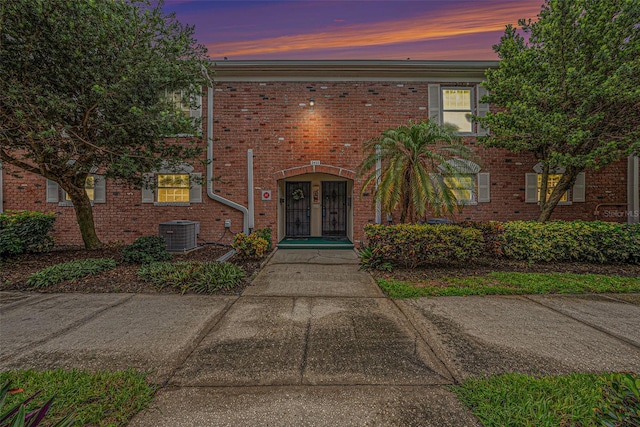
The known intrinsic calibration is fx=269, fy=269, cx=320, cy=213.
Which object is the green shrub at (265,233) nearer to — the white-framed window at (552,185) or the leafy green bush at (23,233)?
the leafy green bush at (23,233)

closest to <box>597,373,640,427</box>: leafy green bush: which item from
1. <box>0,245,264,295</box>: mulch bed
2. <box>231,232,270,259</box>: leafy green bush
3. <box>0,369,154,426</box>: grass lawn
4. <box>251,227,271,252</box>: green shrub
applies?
<box>0,369,154,426</box>: grass lawn

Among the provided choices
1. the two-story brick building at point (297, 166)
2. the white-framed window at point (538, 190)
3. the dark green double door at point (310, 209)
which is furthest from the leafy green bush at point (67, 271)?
the white-framed window at point (538, 190)

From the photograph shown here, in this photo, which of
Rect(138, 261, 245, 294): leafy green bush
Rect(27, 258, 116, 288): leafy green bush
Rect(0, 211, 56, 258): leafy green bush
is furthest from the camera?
Rect(0, 211, 56, 258): leafy green bush

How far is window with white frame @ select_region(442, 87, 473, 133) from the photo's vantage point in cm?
862

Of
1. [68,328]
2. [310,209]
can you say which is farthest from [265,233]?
[68,328]

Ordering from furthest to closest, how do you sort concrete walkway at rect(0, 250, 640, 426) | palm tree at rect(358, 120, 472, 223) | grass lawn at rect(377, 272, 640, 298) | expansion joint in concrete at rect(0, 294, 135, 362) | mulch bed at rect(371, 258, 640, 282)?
palm tree at rect(358, 120, 472, 223) < mulch bed at rect(371, 258, 640, 282) < grass lawn at rect(377, 272, 640, 298) < expansion joint in concrete at rect(0, 294, 135, 362) < concrete walkway at rect(0, 250, 640, 426)

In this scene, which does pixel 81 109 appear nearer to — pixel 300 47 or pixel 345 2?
pixel 300 47

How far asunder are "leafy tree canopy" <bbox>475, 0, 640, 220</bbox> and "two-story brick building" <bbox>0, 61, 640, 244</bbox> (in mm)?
1525

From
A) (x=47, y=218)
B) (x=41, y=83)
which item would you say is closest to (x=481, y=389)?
(x=41, y=83)

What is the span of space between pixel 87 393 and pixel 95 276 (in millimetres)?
3984

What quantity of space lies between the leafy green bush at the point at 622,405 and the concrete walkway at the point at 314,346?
0.70 m

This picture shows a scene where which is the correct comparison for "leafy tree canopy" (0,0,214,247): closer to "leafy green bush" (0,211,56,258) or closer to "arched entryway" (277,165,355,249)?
"leafy green bush" (0,211,56,258)

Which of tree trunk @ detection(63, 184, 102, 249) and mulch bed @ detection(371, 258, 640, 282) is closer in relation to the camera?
mulch bed @ detection(371, 258, 640, 282)

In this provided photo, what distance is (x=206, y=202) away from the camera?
8.58 m
